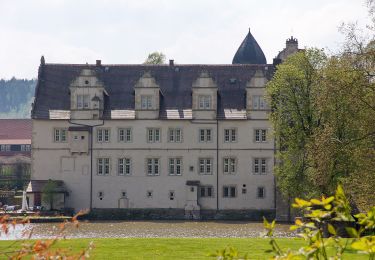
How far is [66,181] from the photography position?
49094 mm

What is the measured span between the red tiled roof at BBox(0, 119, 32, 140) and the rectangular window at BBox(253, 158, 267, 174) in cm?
3806

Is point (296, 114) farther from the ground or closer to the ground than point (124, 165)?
farther from the ground

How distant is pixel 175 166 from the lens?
49312 millimetres

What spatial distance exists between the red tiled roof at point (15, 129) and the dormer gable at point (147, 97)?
34.8 meters

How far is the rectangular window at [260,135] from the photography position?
4906 cm

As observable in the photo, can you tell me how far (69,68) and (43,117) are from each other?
173 inches

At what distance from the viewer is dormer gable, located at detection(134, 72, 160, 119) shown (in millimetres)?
49062

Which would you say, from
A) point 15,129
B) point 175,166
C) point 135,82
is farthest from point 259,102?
point 15,129

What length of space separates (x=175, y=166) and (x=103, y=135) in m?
4.72

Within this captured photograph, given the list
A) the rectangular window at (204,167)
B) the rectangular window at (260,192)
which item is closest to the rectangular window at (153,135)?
the rectangular window at (204,167)

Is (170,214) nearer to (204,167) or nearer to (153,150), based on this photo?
(204,167)

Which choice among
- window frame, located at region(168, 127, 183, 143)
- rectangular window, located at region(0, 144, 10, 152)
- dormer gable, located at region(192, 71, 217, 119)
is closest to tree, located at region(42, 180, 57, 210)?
window frame, located at region(168, 127, 183, 143)

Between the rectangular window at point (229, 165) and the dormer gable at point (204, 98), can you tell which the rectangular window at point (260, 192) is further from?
the dormer gable at point (204, 98)

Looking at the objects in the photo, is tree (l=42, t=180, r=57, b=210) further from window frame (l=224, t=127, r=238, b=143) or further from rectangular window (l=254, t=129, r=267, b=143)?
rectangular window (l=254, t=129, r=267, b=143)
